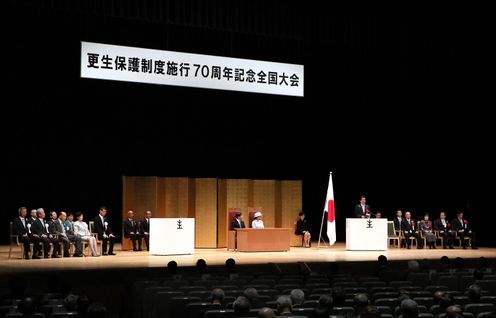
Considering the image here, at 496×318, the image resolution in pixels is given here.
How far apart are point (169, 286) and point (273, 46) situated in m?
10.4

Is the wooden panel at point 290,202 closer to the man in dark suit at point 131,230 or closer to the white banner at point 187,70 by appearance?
the white banner at point 187,70

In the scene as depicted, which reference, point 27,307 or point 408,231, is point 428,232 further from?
point 27,307

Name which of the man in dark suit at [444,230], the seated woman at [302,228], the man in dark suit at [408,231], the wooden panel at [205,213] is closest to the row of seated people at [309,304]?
the wooden panel at [205,213]

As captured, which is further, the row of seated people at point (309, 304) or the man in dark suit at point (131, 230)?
the man in dark suit at point (131, 230)

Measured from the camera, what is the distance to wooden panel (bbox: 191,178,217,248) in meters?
16.9

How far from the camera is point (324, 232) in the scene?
2052 centimetres

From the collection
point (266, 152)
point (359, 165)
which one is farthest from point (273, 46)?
point (359, 165)

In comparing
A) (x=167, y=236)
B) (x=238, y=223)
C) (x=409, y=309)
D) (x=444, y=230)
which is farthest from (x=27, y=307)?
(x=444, y=230)

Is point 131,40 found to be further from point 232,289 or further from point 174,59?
point 232,289

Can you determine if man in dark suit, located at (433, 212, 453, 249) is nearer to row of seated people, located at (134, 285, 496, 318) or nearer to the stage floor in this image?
the stage floor

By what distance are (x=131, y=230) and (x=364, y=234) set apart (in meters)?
5.14

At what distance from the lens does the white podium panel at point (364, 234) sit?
16.0 metres

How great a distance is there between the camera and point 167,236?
1438 centimetres

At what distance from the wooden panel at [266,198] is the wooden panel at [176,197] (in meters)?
1.72
